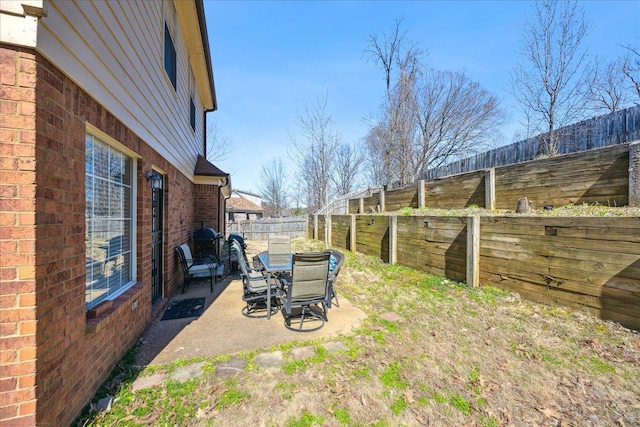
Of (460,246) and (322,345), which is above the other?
(460,246)

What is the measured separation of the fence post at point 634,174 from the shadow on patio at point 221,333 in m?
4.61

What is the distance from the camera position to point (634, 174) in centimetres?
408

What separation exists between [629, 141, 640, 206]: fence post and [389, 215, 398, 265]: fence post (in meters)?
4.02

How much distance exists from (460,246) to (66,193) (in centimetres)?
570

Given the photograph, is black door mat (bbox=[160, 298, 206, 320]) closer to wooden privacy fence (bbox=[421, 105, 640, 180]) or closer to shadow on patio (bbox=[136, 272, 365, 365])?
shadow on patio (bbox=[136, 272, 365, 365])

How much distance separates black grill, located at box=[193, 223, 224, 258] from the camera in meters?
7.22

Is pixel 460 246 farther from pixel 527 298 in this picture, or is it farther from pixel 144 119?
pixel 144 119

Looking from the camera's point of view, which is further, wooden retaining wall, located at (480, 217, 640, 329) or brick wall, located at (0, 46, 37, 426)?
wooden retaining wall, located at (480, 217, 640, 329)

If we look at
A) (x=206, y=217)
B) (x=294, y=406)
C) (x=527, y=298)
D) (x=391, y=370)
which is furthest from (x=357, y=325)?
(x=206, y=217)

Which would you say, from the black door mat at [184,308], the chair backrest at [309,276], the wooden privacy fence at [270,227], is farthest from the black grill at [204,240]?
the wooden privacy fence at [270,227]

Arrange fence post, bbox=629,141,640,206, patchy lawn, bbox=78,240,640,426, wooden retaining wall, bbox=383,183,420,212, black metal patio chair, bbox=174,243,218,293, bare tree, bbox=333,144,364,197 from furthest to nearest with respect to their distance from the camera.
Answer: bare tree, bbox=333,144,364,197
wooden retaining wall, bbox=383,183,420,212
black metal patio chair, bbox=174,243,218,293
fence post, bbox=629,141,640,206
patchy lawn, bbox=78,240,640,426

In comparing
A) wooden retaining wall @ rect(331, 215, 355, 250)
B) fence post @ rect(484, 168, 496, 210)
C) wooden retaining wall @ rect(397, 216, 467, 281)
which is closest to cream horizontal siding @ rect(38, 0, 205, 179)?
wooden retaining wall @ rect(397, 216, 467, 281)

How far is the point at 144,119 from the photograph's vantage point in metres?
3.48

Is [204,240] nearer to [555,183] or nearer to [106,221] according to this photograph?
[106,221]
